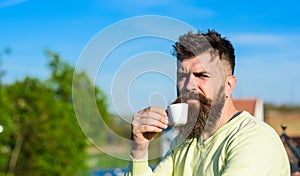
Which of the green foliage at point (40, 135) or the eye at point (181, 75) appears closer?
the eye at point (181, 75)

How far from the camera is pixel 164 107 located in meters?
1.91

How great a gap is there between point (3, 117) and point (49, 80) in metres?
1.82

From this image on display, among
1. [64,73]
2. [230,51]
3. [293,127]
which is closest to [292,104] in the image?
[293,127]

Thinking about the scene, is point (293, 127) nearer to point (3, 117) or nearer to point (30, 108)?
point (30, 108)

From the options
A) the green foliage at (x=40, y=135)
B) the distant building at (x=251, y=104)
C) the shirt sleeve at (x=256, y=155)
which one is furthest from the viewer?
the green foliage at (x=40, y=135)

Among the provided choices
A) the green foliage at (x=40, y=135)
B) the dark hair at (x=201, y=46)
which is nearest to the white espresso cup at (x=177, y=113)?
the dark hair at (x=201, y=46)

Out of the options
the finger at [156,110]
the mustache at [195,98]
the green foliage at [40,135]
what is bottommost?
the finger at [156,110]

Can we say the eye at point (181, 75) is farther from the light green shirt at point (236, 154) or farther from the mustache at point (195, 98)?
the light green shirt at point (236, 154)

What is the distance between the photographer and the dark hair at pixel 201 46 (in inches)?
72.1

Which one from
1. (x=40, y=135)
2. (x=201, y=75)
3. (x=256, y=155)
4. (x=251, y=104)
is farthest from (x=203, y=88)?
(x=40, y=135)

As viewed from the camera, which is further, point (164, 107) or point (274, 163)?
point (164, 107)

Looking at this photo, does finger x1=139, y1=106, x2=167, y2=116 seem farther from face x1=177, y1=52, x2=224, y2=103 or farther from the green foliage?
the green foliage

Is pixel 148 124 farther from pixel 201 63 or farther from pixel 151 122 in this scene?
pixel 201 63

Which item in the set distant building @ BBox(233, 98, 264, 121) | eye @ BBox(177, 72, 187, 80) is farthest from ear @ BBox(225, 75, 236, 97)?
distant building @ BBox(233, 98, 264, 121)
